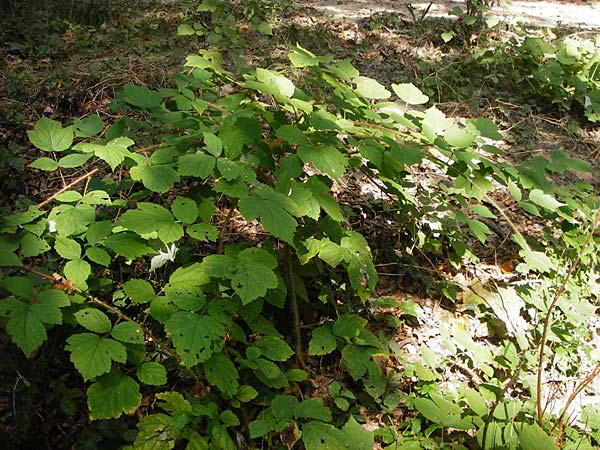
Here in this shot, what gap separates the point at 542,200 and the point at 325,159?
104 cm

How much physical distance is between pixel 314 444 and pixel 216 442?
1.27 ft

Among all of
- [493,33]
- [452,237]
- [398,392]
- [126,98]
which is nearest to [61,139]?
[126,98]

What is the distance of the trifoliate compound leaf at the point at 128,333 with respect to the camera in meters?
1.61

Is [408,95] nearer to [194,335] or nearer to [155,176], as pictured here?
[155,176]

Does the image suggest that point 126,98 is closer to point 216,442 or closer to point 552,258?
point 216,442

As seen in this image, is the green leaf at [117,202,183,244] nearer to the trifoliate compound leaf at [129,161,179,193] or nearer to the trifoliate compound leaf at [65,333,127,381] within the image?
the trifoliate compound leaf at [129,161,179,193]

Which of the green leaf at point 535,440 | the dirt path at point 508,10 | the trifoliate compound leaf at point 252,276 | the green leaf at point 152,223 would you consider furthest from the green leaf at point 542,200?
the dirt path at point 508,10

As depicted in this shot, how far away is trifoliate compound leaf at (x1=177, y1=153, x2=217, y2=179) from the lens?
1677 millimetres

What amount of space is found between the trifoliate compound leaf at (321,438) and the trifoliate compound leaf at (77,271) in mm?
982

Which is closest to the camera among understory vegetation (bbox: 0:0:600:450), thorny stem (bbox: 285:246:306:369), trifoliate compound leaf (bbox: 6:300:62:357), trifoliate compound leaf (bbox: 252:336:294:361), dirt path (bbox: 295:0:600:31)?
trifoliate compound leaf (bbox: 6:300:62:357)

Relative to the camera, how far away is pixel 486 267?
122 inches

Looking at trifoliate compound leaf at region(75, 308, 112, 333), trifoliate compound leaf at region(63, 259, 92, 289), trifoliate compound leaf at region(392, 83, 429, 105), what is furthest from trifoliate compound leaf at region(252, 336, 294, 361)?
trifoliate compound leaf at region(392, 83, 429, 105)

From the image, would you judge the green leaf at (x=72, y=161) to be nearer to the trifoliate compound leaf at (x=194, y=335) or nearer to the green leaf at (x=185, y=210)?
the green leaf at (x=185, y=210)

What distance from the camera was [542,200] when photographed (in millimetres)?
2143
